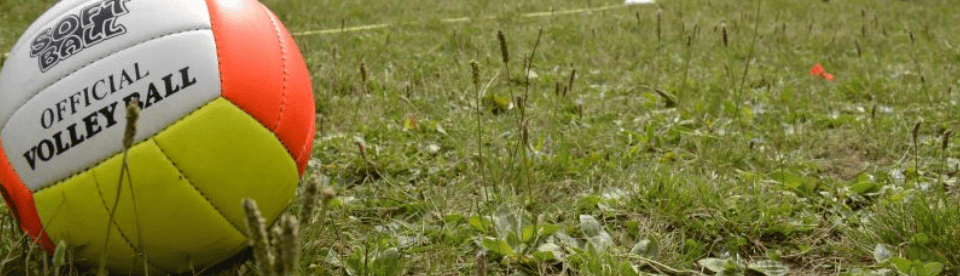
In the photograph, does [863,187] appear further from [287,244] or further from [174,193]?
[287,244]

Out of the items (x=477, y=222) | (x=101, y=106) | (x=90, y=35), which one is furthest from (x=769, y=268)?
(x=90, y=35)

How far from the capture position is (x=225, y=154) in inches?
82.0

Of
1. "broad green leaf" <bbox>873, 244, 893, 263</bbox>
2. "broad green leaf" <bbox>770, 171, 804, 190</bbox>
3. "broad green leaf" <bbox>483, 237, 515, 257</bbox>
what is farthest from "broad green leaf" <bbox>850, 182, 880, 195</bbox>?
"broad green leaf" <bbox>483, 237, 515, 257</bbox>

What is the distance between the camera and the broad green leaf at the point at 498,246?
7.97ft

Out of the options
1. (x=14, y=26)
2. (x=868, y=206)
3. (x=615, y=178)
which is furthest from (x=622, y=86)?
(x=14, y=26)

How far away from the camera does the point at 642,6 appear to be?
9.98 metres

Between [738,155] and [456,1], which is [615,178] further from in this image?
[456,1]

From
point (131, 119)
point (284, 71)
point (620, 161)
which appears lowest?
point (620, 161)

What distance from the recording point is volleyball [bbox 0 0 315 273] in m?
2.04

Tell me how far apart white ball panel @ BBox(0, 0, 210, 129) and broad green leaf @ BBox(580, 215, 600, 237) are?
1.38 metres

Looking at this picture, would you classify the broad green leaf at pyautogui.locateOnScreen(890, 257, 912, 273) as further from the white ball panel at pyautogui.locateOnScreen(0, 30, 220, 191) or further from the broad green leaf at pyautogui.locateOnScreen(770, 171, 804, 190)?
the white ball panel at pyautogui.locateOnScreen(0, 30, 220, 191)

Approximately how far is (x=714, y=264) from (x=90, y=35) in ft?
6.55

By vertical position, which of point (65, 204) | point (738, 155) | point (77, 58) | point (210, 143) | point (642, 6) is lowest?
point (642, 6)

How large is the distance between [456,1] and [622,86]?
17.8 ft
